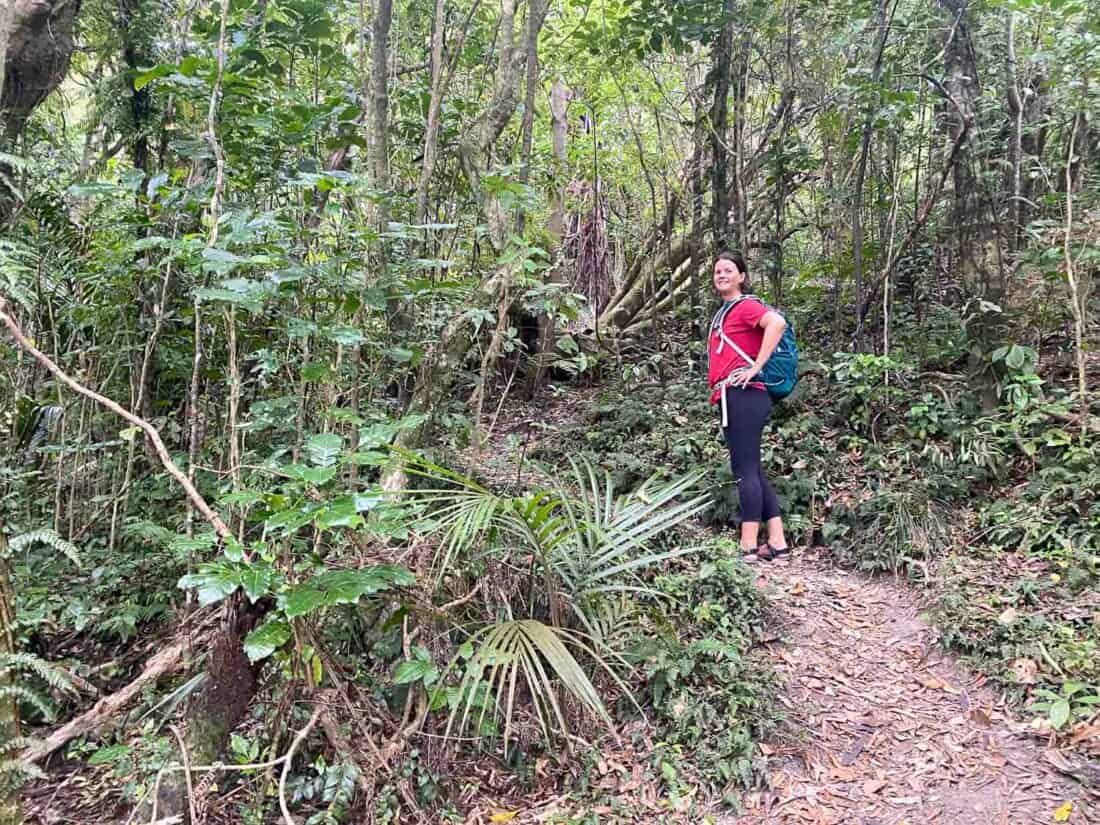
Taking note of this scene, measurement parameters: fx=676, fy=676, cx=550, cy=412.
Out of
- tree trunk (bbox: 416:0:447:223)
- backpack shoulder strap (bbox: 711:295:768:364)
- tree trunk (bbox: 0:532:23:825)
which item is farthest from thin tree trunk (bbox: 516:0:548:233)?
tree trunk (bbox: 0:532:23:825)

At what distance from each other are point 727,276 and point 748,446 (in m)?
1.14

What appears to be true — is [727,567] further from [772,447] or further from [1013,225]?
[1013,225]

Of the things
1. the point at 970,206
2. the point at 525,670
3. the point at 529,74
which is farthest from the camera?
the point at 529,74

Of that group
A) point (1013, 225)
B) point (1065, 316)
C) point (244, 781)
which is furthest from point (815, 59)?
point (244, 781)

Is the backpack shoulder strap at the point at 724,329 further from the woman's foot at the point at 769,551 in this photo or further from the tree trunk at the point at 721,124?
the tree trunk at the point at 721,124

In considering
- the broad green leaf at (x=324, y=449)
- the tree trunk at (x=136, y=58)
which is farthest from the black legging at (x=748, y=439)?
the tree trunk at (x=136, y=58)

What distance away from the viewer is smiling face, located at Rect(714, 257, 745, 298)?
14.7ft

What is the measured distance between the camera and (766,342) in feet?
14.2

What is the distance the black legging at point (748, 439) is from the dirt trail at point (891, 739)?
643 mm

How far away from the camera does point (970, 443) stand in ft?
16.9

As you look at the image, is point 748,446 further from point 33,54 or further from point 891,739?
point 33,54

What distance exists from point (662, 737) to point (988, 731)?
1.55 meters

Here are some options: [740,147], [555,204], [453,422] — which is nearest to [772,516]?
[453,422]

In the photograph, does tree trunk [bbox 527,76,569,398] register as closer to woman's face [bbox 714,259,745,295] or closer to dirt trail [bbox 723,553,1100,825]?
woman's face [bbox 714,259,745,295]
